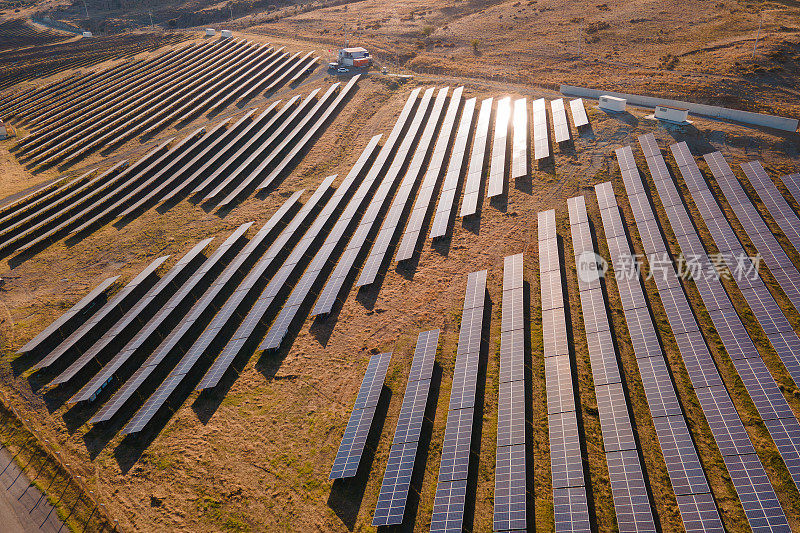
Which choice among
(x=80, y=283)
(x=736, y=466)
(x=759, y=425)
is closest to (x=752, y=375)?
(x=759, y=425)

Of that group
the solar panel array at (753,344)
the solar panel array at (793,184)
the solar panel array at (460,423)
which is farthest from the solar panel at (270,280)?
the solar panel array at (793,184)

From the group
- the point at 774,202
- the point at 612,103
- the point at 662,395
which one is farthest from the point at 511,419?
the point at 612,103

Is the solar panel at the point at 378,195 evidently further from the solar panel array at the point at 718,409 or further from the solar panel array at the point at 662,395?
the solar panel array at the point at 718,409

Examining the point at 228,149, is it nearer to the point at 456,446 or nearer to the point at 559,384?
the point at 456,446

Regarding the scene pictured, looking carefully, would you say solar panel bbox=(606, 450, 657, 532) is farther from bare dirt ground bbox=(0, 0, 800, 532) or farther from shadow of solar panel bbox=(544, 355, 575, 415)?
shadow of solar panel bbox=(544, 355, 575, 415)

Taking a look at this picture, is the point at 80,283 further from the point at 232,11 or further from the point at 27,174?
the point at 232,11

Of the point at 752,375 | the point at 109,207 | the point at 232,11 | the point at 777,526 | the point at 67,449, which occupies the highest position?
the point at 232,11

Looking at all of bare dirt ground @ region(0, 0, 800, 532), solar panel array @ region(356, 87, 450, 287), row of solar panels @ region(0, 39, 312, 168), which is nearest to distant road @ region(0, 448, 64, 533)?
bare dirt ground @ region(0, 0, 800, 532)

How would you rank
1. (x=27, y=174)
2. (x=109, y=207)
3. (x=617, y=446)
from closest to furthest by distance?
(x=617, y=446)
(x=109, y=207)
(x=27, y=174)
